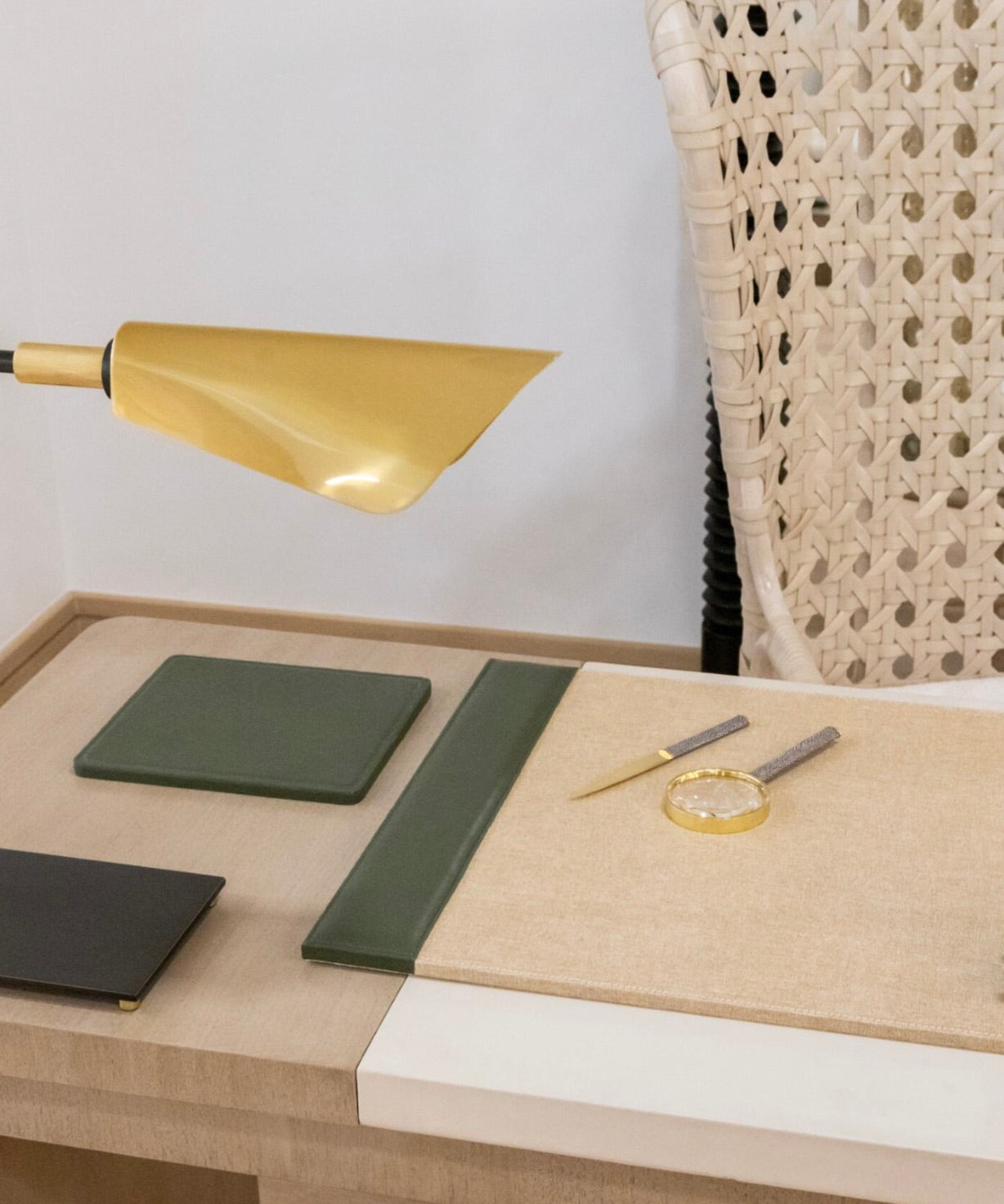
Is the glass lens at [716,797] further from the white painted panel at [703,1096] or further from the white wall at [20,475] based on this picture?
the white wall at [20,475]

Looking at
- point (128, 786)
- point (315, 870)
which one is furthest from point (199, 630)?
point (315, 870)

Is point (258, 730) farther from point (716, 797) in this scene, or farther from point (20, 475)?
point (20, 475)

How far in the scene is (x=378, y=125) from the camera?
208 centimetres

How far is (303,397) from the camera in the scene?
597 millimetres

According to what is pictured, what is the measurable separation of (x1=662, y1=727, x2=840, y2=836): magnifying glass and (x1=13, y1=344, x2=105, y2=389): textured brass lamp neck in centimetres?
45

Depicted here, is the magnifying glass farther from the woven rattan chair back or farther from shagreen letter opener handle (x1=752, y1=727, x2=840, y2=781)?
the woven rattan chair back

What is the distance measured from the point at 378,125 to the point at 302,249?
0.22 m

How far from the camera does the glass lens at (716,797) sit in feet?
2.84

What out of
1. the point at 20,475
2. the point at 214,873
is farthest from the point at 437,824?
→ the point at 20,475

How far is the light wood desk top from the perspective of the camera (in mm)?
697

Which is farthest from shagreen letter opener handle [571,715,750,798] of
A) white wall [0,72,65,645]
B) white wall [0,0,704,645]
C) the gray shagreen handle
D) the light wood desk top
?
white wall [0,72,65,645]

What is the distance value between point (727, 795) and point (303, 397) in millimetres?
421

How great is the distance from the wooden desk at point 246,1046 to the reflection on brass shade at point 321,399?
289 millimetres

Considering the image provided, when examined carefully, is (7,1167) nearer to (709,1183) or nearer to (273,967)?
(273,967)
